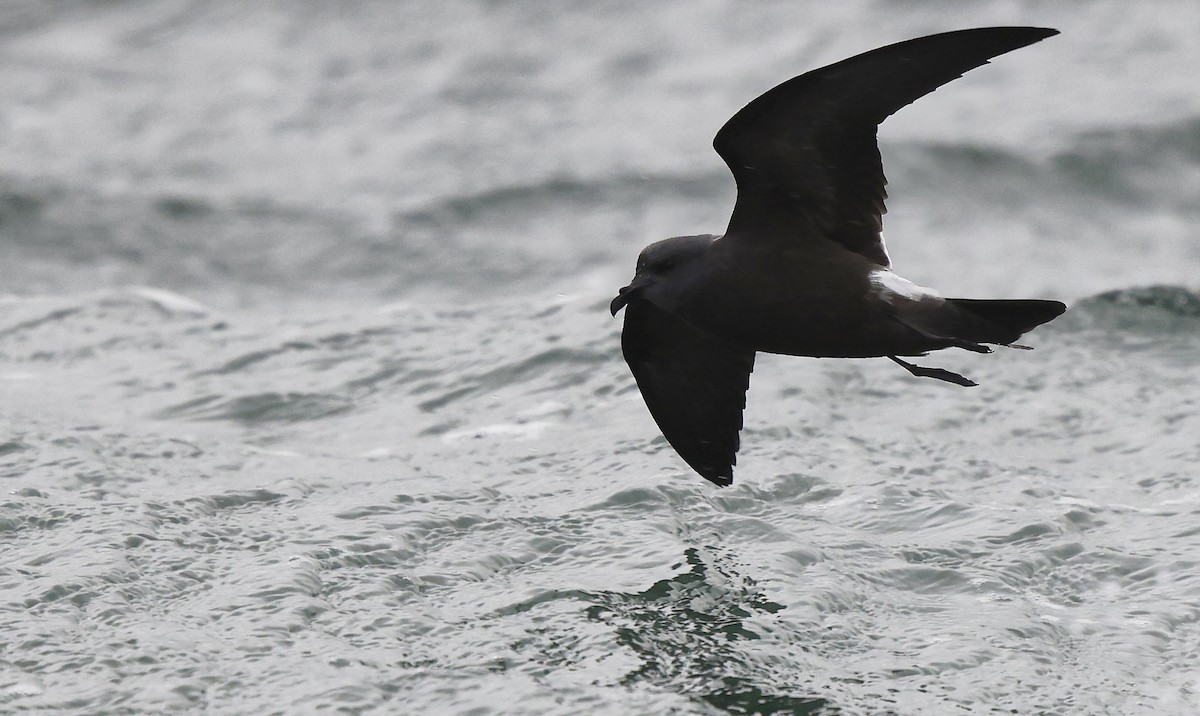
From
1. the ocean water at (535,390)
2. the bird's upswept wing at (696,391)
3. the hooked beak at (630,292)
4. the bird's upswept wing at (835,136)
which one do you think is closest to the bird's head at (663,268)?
the hooked beak at (630,292)

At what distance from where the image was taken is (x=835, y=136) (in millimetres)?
5258

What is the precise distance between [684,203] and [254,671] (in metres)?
6.69

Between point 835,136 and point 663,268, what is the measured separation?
0.78 metres

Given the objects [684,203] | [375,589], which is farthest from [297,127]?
[375,589]

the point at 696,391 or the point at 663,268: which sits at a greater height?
the point at 663,268

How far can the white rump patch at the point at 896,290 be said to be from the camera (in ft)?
17.4

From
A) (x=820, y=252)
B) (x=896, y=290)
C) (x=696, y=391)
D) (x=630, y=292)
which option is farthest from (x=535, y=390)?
(x=896, y=290)

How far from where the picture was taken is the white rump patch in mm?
5309

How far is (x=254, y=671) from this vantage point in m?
5.02

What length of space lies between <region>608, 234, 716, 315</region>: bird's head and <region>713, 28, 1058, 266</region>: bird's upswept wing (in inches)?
6.3

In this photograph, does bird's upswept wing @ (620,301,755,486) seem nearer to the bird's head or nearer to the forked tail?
the bird's head

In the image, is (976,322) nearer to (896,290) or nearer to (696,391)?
(896,290)

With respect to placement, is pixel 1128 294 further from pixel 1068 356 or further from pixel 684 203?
pixel 684 203

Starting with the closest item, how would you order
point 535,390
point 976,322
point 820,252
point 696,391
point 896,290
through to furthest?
point 976,322 → point 896,290 → point 820,252 → point 696,391 → point 535,390
